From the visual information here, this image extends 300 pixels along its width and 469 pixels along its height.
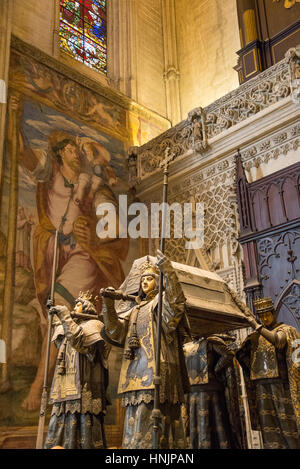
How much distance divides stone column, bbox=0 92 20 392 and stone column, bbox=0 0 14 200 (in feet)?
0.76

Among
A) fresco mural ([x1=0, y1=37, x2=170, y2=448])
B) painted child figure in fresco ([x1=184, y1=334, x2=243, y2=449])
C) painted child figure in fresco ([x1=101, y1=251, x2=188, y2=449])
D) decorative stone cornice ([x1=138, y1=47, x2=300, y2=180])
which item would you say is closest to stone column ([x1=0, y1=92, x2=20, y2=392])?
fresco mural ([x1=0, y1=37, x2=170, y2=448])

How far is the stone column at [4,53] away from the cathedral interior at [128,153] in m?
0.02

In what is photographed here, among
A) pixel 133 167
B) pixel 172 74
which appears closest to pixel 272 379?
pixel 133 167

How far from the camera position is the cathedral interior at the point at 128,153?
7145 millimetres

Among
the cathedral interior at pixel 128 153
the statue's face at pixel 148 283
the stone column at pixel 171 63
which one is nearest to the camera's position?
the statue's face at pixel 148 283

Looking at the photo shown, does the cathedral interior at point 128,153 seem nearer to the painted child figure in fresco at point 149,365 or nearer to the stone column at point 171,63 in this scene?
the stone column at point 171,63

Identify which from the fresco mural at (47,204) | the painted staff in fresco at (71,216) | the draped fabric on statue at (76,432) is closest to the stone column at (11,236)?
the fresco mural at (47,204)

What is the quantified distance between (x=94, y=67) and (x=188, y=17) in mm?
3005

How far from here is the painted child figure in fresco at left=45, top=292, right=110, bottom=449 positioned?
183 inches

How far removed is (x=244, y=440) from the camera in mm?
5484

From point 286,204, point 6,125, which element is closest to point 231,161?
point 286,204

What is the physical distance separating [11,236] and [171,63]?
6.78 meters

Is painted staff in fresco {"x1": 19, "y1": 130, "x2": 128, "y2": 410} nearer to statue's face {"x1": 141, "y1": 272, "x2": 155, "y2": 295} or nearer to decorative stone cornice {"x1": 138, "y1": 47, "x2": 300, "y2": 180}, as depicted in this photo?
decorative stone cornice {"x1": 138, "y1": 47, "x2": 300, "y2": 180}
